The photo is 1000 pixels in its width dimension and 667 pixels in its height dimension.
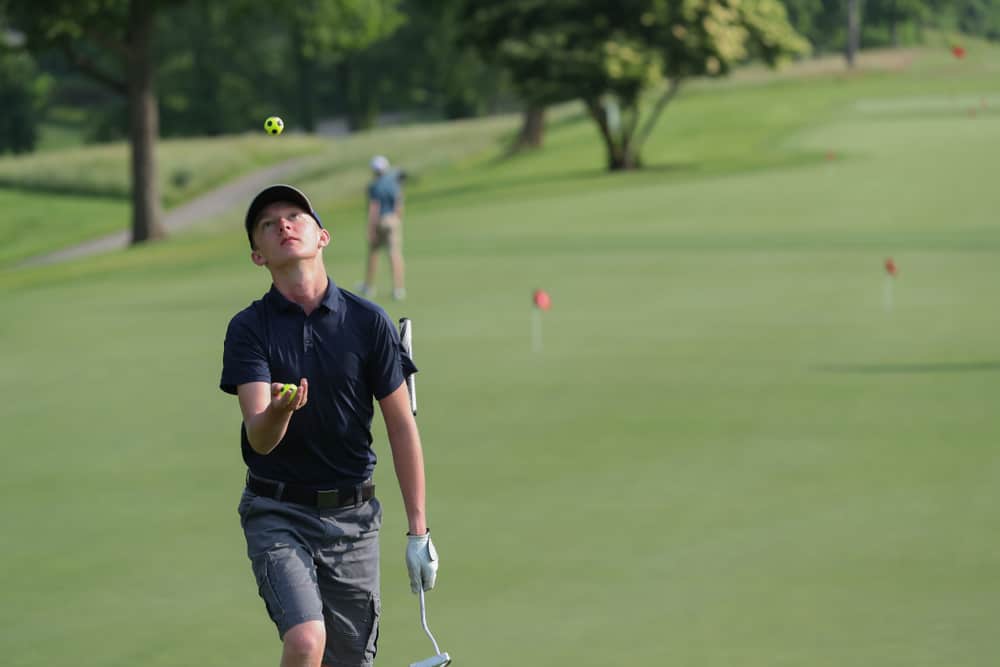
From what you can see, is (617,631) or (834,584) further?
(834,584)

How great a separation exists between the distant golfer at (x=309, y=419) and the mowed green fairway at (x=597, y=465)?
2.02 m

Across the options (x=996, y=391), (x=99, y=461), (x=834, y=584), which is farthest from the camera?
(x=996, y=391)

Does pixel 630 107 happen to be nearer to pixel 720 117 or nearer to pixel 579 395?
pixel 720 117

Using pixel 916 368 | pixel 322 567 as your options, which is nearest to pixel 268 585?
pixel 322 567

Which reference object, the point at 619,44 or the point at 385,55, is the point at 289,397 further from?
the point at 385,55

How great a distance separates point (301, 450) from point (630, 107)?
47.2 metres

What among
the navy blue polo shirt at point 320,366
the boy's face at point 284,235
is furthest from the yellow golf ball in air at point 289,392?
the boy's face at point 284,235

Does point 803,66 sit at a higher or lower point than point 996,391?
higher

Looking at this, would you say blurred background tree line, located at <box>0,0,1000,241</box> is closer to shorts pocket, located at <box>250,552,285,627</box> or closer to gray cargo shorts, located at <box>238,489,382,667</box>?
gray cargo shorts, located at <box>238,489,382,667</box>

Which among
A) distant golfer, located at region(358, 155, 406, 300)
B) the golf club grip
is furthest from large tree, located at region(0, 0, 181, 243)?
the golf club grip

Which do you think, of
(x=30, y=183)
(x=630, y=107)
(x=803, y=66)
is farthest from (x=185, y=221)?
(x=803, y=66)

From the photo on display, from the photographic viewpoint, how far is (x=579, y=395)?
15.5 m

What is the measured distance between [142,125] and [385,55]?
5943 centimetres

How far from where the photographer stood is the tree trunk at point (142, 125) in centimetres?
4325
